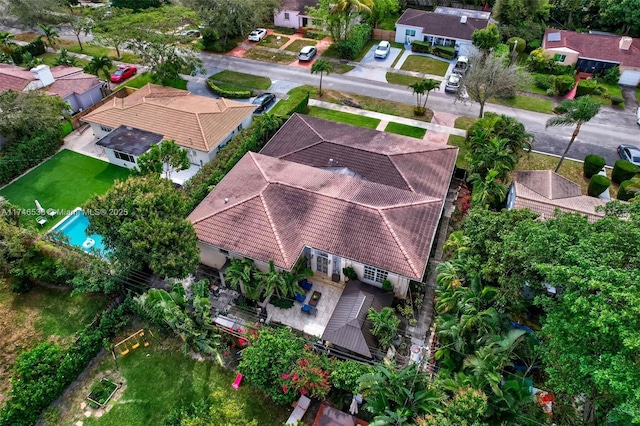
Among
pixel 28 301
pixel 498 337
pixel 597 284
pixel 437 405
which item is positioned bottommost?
pixel 28 301

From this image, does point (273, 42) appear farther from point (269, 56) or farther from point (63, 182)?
point (63, 182)

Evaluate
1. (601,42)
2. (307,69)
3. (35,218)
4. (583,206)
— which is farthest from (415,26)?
(35,218)

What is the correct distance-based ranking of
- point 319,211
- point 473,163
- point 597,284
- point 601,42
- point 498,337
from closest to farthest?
point 597,284, point 498,337, point 319,211, point 473,163, point 601,42

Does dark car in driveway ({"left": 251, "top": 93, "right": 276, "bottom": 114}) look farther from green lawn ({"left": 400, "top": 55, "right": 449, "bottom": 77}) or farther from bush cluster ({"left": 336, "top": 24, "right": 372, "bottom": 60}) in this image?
green lawn ({"left": 400, "top": 55, "right": 449, "bottom": 77})

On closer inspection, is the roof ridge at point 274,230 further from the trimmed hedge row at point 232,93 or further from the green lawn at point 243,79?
the green lawn at point 243,79

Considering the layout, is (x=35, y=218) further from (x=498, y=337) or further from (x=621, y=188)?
(x=621, y=188)

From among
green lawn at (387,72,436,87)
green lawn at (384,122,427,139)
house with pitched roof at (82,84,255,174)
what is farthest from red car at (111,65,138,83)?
green lawn at (384,122,427,139)
